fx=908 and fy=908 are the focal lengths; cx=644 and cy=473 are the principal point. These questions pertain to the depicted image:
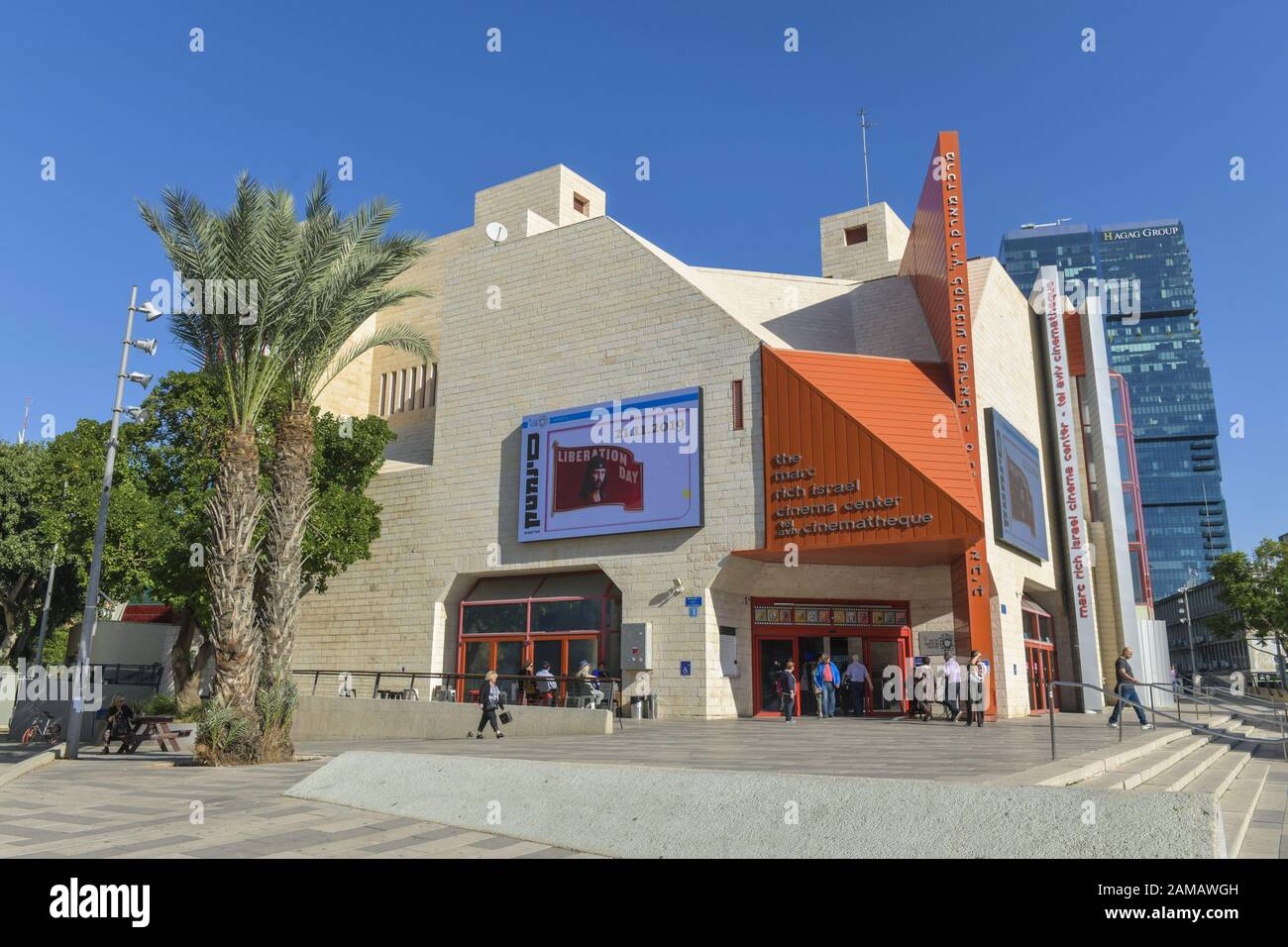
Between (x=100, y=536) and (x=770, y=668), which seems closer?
(x=100, y=536)

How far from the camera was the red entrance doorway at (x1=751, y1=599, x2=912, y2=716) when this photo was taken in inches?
958

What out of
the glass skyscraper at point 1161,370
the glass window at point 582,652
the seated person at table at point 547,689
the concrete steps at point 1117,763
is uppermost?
the glass skyscraper at point 1161,370

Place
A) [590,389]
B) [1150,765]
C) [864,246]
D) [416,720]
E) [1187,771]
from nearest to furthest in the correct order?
[1150,765], [1187,771], [416,720], [590,389], [864,246]

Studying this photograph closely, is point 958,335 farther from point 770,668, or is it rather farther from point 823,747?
point 823,747

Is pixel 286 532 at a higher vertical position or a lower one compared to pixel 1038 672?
higher

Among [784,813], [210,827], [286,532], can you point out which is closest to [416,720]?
[286,532]

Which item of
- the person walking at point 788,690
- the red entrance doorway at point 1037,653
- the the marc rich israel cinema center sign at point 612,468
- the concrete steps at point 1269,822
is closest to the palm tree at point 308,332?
the the marc rich israel cinema center sign at point 612,468

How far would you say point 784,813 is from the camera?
20.4 feet

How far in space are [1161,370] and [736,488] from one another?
161218 millimetres

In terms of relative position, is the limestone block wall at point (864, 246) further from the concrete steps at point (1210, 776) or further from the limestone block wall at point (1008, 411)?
the concrete steps at point (1210, 776)

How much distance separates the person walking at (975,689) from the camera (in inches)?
765

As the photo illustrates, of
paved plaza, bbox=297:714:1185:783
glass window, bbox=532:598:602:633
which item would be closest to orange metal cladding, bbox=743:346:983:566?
paved plaza, bbox=297:714:1185:783

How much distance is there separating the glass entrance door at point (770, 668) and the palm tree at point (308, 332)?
12.7 meters
